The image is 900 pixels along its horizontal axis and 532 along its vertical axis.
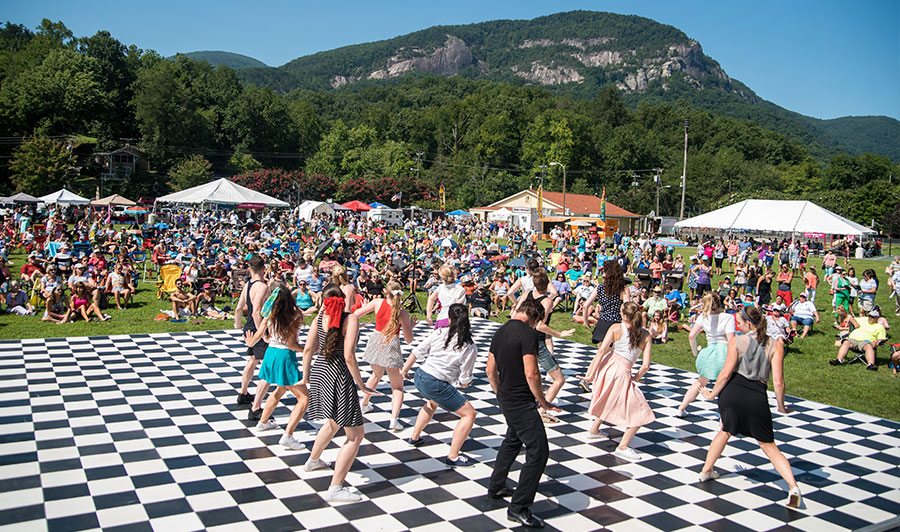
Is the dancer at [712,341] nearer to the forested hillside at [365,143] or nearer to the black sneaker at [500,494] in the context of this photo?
the black sneaker at [500,494]

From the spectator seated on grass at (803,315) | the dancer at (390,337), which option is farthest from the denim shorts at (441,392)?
the spectator seated on grass at (803,315)

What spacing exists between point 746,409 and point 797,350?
8851mm

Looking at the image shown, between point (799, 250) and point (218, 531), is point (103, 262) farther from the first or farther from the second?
point (799, 250)

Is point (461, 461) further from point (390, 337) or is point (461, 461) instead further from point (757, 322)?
point (757, 322)

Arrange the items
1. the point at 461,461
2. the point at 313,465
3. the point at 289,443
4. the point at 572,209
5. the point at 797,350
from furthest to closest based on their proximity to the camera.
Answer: the point at 572,209 < the point at 797,350 < the point at 289,443 < the point at 461,461 < the point at 313,465

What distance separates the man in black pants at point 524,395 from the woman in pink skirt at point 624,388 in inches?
74.5

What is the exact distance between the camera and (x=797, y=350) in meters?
13.1

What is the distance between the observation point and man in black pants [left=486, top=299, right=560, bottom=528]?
16.1 feet

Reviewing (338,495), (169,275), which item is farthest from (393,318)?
(169,275)

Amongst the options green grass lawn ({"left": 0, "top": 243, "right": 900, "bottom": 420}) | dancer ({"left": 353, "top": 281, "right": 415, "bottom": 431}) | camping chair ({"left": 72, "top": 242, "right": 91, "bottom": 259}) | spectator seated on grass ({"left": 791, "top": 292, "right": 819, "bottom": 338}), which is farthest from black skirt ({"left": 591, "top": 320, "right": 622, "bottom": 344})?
camping chair ({"left": 72, "top": 242, "right": 91, "bottom": 259})

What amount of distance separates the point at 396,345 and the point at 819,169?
104389mm

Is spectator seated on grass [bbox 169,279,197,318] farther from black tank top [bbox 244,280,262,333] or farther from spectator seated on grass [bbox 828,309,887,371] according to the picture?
spectator seated on grass [bbox 828,309,887,371]

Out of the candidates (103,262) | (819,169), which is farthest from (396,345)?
(819,169)

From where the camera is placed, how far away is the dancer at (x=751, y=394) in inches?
215
